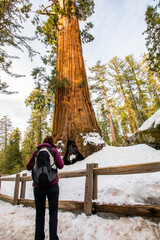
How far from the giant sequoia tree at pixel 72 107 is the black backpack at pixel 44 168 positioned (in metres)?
3.09

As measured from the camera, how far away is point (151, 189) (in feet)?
8.63

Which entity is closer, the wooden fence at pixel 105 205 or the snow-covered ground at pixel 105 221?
the snow-covered ground at pixel 105 221

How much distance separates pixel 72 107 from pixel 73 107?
0.15 feet

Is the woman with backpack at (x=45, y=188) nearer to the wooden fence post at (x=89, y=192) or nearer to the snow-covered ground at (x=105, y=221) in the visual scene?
the snow-covered ground at (x=105, y=221)

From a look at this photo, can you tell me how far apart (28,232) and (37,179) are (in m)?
1.45

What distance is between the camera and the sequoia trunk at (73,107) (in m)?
5.41

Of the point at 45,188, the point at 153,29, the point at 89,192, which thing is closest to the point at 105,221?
the point at 89,192

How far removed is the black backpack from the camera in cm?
202

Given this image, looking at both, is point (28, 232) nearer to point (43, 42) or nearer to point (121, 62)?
point (43, 42)

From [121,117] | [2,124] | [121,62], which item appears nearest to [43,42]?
[121,117]

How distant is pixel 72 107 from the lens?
19.7ft

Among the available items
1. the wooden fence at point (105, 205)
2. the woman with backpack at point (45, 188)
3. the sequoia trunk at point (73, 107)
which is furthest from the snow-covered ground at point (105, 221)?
the sequoia trunk at point (73, 107)

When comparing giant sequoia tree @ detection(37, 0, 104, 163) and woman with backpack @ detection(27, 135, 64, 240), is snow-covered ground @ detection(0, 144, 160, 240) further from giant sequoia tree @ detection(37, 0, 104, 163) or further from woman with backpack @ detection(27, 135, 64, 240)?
giant sequoia tree @ detection(37, 0, 104, 163)

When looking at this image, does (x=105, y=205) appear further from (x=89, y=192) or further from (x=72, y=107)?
(x=72, y=107)
